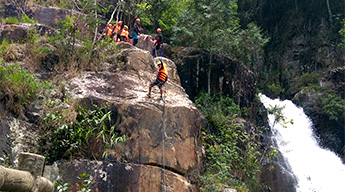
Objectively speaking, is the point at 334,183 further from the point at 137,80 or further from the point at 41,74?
the point at 41,74

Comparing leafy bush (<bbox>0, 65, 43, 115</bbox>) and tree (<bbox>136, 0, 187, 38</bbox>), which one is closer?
leafy bush (<bbox>0, 65, 43, 115</bbox>)

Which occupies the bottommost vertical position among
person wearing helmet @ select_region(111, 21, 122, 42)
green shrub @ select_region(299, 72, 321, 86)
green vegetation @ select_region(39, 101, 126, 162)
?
green vegetation @ select_region(39, 101, 126, 162)

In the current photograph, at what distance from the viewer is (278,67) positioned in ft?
78.9

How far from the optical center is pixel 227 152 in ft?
35.4

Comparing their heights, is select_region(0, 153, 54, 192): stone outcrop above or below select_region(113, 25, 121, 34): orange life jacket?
below

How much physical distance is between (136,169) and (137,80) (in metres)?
2.92

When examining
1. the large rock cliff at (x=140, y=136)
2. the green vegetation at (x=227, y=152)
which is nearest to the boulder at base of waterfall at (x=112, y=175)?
the large rock cliff at (x=140, y=136)

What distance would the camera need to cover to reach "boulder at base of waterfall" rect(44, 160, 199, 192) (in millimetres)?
6621

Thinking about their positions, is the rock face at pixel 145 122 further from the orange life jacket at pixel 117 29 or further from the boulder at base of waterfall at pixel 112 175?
the orange life jacket at pixel 117 29

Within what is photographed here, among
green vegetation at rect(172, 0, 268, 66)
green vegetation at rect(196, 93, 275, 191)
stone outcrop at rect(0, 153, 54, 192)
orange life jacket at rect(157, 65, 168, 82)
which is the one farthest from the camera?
green vegetation at rect(172, 0, 268, 66)

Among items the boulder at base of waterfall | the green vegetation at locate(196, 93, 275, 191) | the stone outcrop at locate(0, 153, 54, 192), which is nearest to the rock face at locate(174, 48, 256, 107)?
the green vegetation at locate(196, 93, 275, 191)

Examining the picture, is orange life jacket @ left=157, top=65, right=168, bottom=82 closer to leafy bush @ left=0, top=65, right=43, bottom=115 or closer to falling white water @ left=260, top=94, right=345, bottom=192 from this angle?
leafy bush @ left=0, top=65, right=43, bottom=115

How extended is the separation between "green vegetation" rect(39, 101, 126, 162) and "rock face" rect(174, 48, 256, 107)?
7764 millimetres

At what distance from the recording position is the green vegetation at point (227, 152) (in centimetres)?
953
